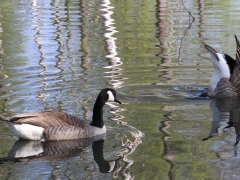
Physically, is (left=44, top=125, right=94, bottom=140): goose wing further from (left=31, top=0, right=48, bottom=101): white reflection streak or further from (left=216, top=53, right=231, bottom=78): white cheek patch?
(left=216, top=53, right=231, bottom=78): white cheek patch

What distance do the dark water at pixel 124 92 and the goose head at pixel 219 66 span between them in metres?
0.44

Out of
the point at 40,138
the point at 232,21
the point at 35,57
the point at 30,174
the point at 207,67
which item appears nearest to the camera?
the point at 30,174

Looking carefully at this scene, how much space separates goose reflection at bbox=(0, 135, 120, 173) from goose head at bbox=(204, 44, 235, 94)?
384 cm

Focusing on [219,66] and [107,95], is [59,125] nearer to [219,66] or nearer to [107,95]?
[107,95]

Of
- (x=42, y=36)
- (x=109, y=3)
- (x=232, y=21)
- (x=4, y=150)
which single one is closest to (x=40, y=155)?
(x=4, y=150)

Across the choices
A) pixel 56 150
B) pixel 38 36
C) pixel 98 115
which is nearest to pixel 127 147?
pixel 56 150

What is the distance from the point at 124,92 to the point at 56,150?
3672 millimetres

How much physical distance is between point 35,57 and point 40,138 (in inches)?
280

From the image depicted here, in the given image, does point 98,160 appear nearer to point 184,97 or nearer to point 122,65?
point 184,97

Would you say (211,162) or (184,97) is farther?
(184,97)

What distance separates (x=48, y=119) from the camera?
28.9 feet

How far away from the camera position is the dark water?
759cm

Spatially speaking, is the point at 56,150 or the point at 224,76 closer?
the point at 56,150

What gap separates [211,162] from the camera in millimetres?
7590
